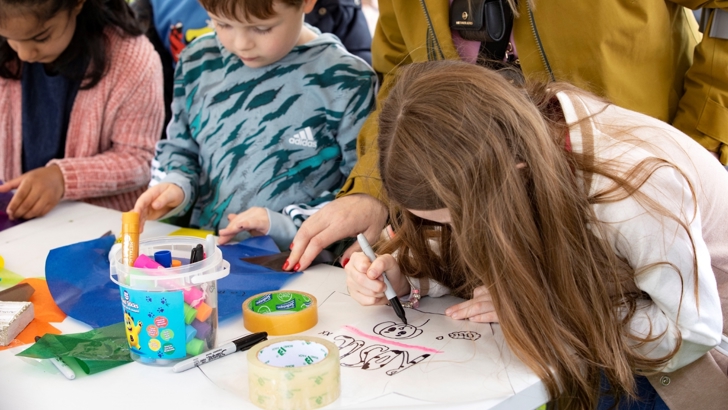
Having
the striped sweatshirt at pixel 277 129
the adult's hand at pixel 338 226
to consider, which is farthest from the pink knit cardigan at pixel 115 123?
the adult's hand at pixel 338 226

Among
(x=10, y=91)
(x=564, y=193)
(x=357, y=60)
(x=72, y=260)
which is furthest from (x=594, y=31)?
(x=10, y=91)

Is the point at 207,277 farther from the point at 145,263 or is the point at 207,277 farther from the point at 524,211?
the point at 524,211

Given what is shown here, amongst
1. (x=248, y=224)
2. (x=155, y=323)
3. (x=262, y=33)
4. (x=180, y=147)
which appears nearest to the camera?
(x=155, y=323)

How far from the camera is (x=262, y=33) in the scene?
160 cm

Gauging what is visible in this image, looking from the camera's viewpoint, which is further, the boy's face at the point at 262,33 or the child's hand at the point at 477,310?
the boy's face at the point at 262,33

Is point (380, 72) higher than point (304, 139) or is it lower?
higher

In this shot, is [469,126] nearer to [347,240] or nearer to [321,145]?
[347,240]

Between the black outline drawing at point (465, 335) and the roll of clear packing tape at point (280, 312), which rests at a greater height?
the black outline drawing at point (465, 335)

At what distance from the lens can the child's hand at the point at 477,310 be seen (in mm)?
1120

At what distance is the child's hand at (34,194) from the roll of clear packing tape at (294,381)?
102 centimetres

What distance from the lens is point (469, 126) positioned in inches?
38.7

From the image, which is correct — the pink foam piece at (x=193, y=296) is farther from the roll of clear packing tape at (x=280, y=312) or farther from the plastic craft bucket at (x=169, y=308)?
the roll of clear packing tape at (x=280, y=312)

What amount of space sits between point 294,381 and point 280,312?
0.27 metres

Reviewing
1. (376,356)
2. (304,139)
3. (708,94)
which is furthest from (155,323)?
(708,94)
